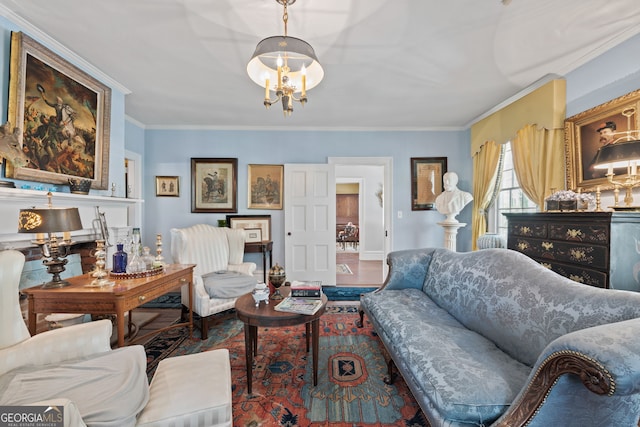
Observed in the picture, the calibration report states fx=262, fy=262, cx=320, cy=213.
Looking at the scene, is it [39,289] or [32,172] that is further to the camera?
[32,172]

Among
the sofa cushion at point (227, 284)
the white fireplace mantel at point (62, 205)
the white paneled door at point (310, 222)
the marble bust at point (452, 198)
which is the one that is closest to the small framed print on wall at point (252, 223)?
the white paneled door at point (310, 222)

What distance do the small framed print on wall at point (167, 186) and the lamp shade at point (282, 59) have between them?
3.13m

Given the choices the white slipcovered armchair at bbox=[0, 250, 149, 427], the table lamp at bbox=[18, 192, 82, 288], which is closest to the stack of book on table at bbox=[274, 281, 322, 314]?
the white slipcovered armchair at bbox=[0, 250, 149, 427]

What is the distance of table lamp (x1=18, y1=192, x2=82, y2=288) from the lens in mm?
1752

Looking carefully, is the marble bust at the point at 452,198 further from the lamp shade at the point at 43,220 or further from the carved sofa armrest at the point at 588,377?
the lamp shade at the point at 43,220

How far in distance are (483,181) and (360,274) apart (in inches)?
111

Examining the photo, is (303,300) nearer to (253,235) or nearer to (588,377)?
(588,377)

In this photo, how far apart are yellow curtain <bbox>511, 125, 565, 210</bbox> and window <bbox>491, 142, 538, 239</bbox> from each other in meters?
0.33

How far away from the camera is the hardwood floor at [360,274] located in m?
4.81

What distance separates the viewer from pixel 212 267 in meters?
3.34

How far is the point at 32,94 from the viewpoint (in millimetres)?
2307

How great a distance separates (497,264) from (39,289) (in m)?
3.25

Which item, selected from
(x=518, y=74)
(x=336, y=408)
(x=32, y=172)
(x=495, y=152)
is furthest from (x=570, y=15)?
(x=32, y=172)

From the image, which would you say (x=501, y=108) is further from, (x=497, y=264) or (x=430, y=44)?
(x=497, y=264)
